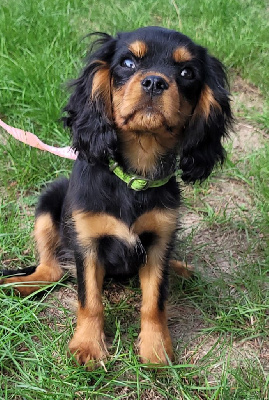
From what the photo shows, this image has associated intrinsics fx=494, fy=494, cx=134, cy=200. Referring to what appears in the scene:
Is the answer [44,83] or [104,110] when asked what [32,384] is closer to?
[104,110]

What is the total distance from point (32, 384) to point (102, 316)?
0.47 m

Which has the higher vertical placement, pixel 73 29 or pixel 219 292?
pixel 73 29

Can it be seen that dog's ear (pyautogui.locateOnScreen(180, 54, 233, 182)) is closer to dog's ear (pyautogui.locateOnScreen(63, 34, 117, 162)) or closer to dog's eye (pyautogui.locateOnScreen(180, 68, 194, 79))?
dog's eye (pyautogui.locateOnScreen(180, 68, 194, 79))

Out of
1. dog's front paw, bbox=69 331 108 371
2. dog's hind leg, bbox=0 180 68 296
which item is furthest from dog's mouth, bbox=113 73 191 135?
dog's front paw, bbox=69 331 108 371

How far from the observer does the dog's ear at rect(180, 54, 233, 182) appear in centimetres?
224

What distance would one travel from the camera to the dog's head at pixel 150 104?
79.0 inches

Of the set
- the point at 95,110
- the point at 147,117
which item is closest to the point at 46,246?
the point at 95,110

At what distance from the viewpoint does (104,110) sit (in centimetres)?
218

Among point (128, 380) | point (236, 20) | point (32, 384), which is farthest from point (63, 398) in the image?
point (236, 20)

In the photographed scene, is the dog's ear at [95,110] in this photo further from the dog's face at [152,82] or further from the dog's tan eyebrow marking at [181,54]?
the dog's tan eyebrow marking at [181,54]

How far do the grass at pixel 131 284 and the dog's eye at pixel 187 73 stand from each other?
1.19 m

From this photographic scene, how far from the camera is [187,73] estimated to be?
7.09ft

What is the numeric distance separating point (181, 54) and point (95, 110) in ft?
1.45

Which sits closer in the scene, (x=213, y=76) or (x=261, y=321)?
(x=213, y=76)
